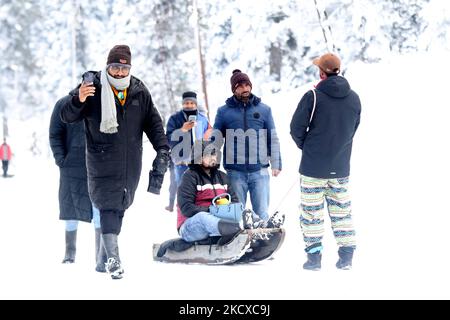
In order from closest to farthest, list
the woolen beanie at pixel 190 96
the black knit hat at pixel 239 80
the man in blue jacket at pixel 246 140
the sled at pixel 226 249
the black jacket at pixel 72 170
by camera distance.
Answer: the sled at pixel 226 249 → the black jacket at pixel 72 170 → the black knit hat at pixel 239 80 → the man in blue jacket at pixel 246 140 → the woolen beanie at pixel 190 96

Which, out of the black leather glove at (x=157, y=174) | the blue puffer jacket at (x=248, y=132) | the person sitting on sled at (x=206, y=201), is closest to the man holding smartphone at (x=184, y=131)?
the blue puffer jacket at (x=248, y=132)

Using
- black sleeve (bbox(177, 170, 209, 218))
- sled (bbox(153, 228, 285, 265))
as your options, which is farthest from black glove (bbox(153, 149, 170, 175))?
sled (bbox(153, 228, 285, 265))

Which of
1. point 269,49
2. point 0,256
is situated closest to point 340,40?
point 269,49

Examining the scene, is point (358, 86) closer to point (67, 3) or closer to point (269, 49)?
point (269, 49)

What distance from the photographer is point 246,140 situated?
29.1ft

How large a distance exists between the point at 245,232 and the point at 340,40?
19.3m

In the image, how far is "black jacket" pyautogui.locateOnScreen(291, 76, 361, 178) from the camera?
7.18 metres

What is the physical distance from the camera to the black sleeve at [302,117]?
7.18 m

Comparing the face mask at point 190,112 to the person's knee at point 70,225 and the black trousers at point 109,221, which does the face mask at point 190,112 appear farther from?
the black trousers at point 109,221

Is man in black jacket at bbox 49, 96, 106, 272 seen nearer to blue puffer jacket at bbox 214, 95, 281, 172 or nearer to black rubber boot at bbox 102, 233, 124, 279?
black rubber boot at bbox 102, 233, 124, 279

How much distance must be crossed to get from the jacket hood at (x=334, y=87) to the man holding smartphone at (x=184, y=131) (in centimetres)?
379

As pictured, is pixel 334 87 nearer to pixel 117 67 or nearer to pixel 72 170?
pixel 117 67

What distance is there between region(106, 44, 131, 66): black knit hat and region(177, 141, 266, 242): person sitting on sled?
1.59 meters

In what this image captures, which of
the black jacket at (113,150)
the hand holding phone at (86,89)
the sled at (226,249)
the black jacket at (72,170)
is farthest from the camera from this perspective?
the black jacket at (72,170)
